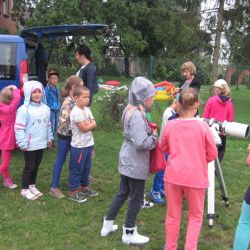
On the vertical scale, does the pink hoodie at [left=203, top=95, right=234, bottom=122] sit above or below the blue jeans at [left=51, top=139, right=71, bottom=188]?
above

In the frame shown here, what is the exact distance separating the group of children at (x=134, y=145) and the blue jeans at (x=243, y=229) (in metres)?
0.06

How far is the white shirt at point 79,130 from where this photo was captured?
502cm

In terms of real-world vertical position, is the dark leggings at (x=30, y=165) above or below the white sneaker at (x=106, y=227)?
above

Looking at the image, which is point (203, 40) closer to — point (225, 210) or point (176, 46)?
point (176, 46)

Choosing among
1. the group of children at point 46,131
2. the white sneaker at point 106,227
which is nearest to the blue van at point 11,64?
the group of children at point 46,131

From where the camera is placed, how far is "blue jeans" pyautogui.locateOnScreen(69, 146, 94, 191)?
514 centimetres

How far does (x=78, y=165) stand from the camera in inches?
204

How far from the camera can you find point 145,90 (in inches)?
154

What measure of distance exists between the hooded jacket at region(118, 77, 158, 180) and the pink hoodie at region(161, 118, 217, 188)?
0.27 m

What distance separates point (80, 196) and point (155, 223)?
1117 mm

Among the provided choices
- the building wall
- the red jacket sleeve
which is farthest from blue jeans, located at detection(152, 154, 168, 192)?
the building wall

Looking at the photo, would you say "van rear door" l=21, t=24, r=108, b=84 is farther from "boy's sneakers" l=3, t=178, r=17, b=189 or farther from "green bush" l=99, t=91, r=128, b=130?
"boy's sneakers" l=3, t=178, r=17, b=189

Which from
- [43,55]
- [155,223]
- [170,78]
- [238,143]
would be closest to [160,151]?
[155,223]

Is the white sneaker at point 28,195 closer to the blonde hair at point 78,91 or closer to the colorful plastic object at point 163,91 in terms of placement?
the blonde hair at point 78,91
